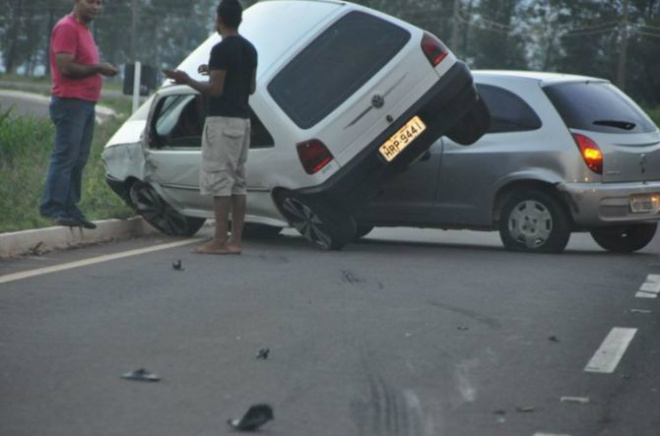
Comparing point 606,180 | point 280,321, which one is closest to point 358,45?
point 606,180

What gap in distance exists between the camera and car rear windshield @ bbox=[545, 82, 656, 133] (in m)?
13.4

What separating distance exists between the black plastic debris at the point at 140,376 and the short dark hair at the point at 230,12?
5.39m

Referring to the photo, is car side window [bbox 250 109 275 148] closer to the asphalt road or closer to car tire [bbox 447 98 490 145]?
the asphalt road

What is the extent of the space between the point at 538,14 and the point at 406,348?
276ft

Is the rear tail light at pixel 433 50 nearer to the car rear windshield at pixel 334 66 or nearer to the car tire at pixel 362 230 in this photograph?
the car rear windshield at pixel 334 66

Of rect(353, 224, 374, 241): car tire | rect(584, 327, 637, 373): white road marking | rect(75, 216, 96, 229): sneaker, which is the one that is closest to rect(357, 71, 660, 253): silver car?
rect(353, 224, 374, 241): car tire

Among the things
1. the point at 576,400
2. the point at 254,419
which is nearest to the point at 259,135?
the point at 576,400

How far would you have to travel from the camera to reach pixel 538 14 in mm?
90500

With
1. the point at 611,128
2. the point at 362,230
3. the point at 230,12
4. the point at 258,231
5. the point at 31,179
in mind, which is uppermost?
the point at 230,12

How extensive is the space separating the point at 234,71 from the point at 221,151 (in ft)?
2.02

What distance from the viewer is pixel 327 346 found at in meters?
8.03

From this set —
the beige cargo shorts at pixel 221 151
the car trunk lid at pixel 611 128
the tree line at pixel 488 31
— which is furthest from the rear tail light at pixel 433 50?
the tree line at pixel 488 31

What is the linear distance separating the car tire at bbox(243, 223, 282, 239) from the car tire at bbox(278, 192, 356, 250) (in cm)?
171

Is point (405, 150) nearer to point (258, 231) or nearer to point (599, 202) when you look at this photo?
point (599, 202)
